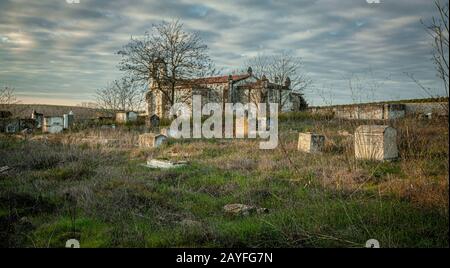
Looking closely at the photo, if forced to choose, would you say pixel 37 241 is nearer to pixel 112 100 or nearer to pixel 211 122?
pixel 211 122

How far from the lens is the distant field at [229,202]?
3.89m

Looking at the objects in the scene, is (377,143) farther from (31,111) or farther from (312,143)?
(31,111)

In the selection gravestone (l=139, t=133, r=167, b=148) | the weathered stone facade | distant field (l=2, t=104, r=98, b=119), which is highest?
the weathered stone facade

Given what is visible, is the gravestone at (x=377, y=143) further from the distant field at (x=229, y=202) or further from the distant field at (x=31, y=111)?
the distant field at (x=31, y=111)

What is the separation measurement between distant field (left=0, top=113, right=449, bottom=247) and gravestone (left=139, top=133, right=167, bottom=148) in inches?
200

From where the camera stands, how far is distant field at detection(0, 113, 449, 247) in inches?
153

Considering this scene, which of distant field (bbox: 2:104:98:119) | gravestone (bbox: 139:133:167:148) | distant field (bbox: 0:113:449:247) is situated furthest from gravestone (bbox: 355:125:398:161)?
distant field (bbox: 2:104:98:119)

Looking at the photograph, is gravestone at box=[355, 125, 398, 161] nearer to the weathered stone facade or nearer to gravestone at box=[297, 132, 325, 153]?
gravestone at box=[297, 132, 325, 153]

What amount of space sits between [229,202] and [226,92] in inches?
1276

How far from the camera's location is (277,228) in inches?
157

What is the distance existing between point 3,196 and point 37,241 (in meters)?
2.30

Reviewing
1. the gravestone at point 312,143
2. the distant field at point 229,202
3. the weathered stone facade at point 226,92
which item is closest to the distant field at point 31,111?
the weathered stone facade at point 226,92

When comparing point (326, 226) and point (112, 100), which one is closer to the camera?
point (326, 226)
